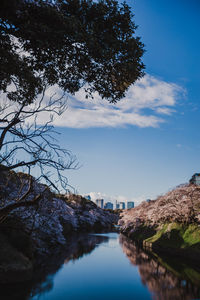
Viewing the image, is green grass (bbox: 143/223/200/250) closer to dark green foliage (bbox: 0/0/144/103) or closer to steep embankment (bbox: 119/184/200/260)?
steep embankment (bbox: 119/184/200/260)

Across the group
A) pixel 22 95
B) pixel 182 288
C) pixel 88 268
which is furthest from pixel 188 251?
pixel 22 95

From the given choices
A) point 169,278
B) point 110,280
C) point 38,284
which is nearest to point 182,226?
point 169,278

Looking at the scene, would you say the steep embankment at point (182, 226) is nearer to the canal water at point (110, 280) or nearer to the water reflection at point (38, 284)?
the canal water at point (110, 280)

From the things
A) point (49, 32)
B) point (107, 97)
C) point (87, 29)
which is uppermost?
point (87, 29)

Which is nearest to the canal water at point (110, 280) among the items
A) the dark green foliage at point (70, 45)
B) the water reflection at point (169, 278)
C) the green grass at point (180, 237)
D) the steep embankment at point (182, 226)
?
the water reflection at point (169, 278)

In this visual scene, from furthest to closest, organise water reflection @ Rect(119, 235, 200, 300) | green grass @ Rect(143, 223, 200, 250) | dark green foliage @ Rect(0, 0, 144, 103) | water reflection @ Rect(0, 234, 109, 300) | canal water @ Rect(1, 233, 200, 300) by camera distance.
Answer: green grass @ Rect(143, 223, 200, 250)
water reflection @ Rect(119, 235, 200, 300)
canal water @ Rect(1, 233, 200, 300)
water reflection @ Rect(0, 234, 109, 300)
dark green foliage @ Rect(0, 0, 144, 103)

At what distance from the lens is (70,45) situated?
8.30m

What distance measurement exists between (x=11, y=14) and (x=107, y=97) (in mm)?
4913

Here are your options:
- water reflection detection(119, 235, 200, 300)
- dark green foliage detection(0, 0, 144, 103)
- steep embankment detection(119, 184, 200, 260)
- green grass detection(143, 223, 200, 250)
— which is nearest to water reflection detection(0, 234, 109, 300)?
water reflection detection(119, 235, 200, 300)

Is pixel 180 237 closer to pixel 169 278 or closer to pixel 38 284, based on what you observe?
pixel 169 278

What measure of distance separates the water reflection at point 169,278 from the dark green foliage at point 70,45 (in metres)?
13.9

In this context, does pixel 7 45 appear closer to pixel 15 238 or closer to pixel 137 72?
pixel 137 72

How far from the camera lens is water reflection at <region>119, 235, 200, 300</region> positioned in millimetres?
14422

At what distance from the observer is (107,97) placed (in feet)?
32.8
